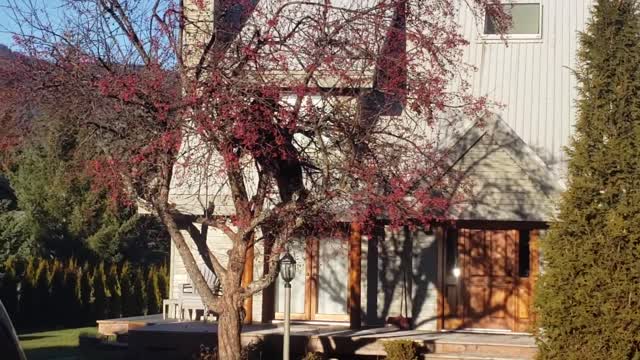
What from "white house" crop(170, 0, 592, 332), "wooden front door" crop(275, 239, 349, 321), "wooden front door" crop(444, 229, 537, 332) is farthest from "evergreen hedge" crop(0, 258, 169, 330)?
"wooden front door" crop(444, 229, 537, 332)

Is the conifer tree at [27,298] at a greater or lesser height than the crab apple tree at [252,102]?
lesser

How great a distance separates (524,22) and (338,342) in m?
7.90

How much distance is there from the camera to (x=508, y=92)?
18344 millimetres

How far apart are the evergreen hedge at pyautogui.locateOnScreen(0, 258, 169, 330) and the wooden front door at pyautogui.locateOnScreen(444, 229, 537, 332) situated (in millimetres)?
13737

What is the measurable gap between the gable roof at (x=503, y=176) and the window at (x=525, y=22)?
3265mm

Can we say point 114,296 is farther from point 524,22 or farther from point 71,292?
point 524,22

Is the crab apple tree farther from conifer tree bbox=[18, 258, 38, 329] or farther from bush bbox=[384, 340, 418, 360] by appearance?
conifer tree bbox=[18, 258, 38, 329]

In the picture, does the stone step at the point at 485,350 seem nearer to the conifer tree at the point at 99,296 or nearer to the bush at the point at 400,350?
the bush at the point at 400,350

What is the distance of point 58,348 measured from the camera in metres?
19.9

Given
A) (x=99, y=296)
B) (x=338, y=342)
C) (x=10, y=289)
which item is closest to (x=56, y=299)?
(x=99, y=296)

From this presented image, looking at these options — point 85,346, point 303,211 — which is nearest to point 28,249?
point 85,346

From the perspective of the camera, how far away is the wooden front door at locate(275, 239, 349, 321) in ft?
60.2

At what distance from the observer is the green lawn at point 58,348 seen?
57.7 ft

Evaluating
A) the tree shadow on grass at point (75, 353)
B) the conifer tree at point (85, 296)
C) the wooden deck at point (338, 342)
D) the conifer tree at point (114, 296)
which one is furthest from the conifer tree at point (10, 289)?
the wooden deck at point (338, 342)
